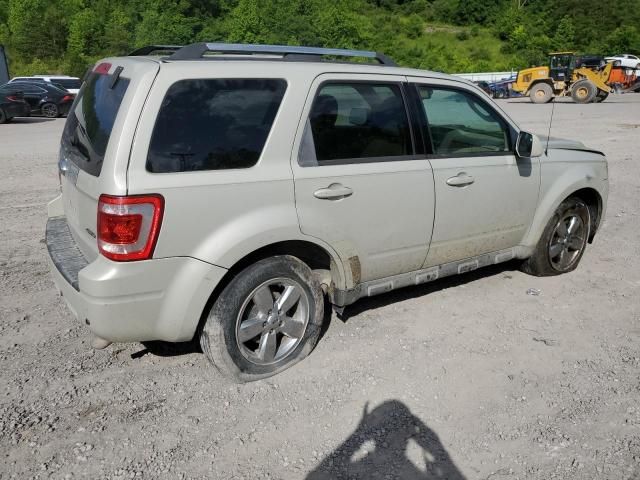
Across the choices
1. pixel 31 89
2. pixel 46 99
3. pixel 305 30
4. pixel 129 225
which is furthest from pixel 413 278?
pixel 305 30

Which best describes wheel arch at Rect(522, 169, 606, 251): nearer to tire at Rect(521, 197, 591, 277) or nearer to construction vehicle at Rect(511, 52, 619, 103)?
tire at Rect(521, 197, 591, 277)

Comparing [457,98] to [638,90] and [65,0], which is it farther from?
[65,0]

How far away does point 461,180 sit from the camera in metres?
4.22

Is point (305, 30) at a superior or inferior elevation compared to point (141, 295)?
inferior

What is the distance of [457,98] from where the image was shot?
4434 mm

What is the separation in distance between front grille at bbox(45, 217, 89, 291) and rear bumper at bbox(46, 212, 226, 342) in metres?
0.01

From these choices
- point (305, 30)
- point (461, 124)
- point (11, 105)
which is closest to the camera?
point (461, 124)

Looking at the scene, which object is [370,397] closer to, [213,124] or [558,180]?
[213,124]

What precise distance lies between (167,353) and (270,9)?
7712 centimetres

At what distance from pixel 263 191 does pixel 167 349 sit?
142 cm

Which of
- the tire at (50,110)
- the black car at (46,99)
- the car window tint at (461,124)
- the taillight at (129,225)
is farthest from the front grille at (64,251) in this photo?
the tire at (50,110)

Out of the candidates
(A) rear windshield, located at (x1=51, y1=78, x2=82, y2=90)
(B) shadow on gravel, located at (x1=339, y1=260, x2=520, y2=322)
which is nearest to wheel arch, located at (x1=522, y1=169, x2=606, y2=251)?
(B) shadow on gravel, located at (x1=339, y1=260, x2=520, y2=322)

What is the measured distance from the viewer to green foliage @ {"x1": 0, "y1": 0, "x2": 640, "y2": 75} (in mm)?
66312

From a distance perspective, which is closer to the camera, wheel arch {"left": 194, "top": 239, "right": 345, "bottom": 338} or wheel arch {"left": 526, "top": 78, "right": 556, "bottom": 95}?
wheel arch {"left": 194, "top": 239, "right": 345, "bottom": 338}
